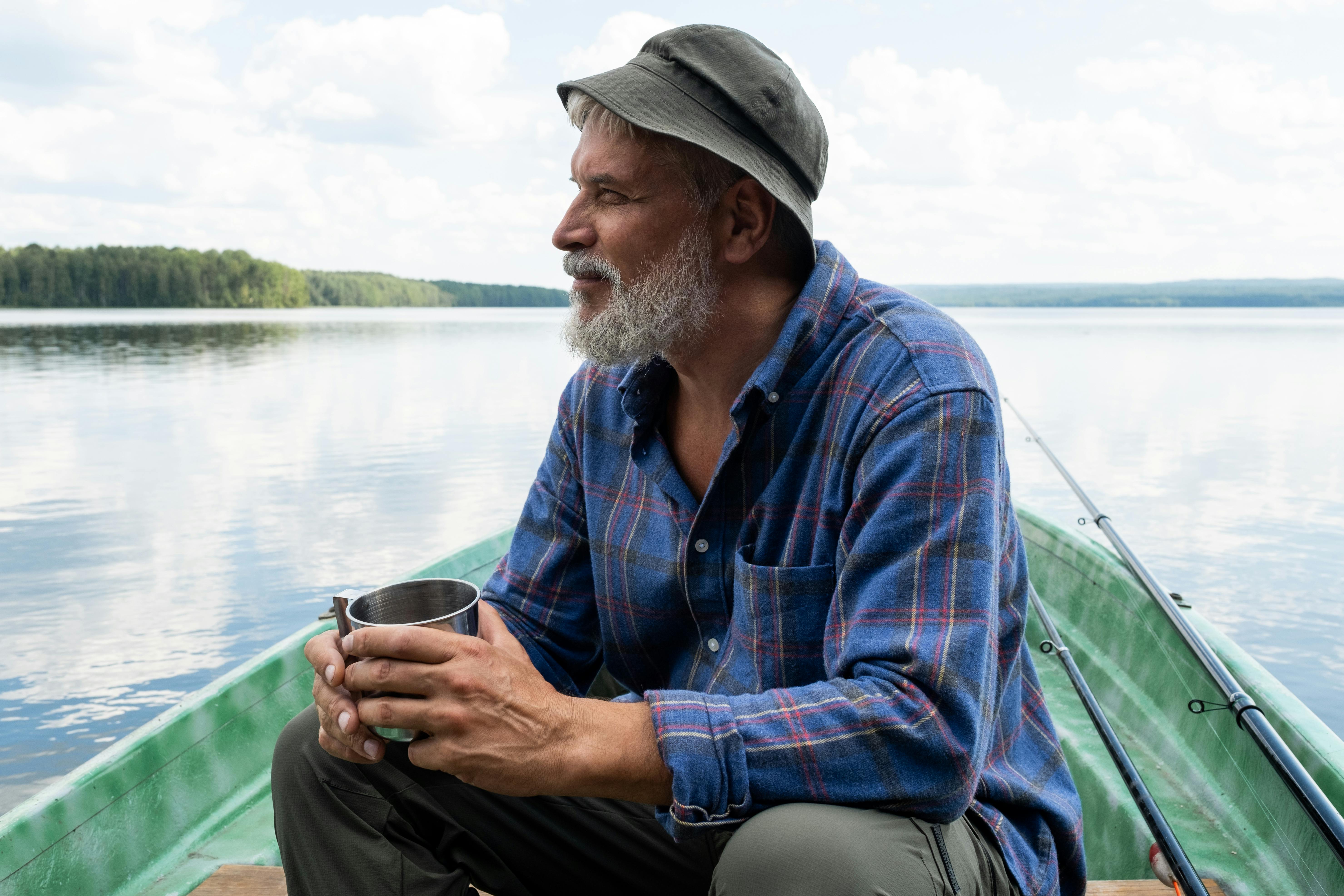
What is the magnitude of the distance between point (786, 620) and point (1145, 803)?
92 cm

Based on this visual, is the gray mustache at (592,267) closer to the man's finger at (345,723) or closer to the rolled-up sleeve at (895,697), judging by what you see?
the rolled-up sleeve at (895,697)

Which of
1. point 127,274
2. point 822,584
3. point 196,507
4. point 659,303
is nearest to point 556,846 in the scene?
point 822,584

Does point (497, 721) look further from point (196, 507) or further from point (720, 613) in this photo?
point (196, 507)

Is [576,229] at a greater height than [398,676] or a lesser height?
greater

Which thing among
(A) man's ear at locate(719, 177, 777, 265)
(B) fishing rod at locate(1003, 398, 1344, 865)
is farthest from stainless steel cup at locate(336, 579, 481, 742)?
(B) fishing rod at locate(1003, 398, 1344, 865)

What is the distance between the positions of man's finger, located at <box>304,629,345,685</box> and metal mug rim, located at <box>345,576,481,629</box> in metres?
0.07

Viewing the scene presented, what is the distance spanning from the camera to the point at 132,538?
33.2 feet

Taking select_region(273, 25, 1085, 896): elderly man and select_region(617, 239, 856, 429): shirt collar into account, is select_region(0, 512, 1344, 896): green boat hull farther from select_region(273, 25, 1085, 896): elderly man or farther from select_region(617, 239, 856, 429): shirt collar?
select_region(617, 239, 856, 429): shirt collar

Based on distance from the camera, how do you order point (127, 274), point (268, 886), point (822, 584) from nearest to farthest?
point (822, 584) < point (268, 886) < point (127, 274)

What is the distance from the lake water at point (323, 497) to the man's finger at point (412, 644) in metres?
0.91

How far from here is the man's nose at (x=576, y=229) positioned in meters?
1.83

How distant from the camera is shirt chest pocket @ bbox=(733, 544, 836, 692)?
5.17 ft

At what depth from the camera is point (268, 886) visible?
2.07 metres

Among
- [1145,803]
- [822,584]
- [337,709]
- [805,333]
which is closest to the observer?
[337,709]
